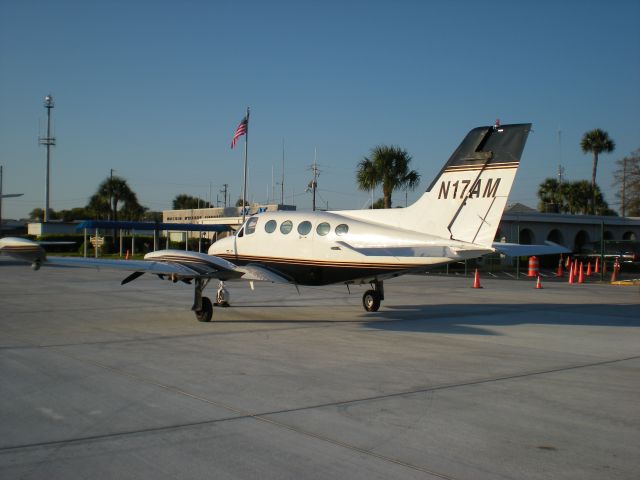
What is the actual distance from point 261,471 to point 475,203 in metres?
10.2

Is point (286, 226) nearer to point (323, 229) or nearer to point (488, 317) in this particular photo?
point (323, 229)

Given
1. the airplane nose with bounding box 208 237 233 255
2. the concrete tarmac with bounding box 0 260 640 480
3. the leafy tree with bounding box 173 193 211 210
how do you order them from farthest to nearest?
the leafy tree with bounding box 173 193 211 210 < the airplane nose with bounding box 208 237 233 255 < the concrete tarmac with bounding box 0 260 640 480

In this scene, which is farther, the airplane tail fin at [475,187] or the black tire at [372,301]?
the black tire at [372,301]

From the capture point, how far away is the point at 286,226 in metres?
16.7

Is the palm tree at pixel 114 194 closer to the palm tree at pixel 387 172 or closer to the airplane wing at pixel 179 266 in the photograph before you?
the palm tree at pixel 387 172

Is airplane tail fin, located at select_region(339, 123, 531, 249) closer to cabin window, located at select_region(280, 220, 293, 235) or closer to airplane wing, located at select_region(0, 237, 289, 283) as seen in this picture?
cabin window, located at select_region(280, 220, 293, 235)

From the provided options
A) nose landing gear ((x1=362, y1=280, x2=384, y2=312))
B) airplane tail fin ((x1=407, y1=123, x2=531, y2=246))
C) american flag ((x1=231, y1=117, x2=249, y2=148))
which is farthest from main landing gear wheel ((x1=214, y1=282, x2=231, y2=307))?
american flag ((x1=231, y1=117, x2=249, y2=148))

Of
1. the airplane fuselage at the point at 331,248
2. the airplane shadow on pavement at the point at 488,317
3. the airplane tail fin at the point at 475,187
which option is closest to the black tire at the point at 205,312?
the airplane fuselage at the point at 331,248

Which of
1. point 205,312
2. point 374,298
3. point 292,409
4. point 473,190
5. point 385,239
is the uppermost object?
point 473,190

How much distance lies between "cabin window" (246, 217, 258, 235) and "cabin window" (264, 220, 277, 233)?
1.57 feet

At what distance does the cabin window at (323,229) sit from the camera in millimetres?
15797

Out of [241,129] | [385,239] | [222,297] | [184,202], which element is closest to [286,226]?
[222,297]

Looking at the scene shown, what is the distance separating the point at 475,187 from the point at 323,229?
159 inches

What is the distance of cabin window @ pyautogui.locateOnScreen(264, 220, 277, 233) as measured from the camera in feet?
56.0
